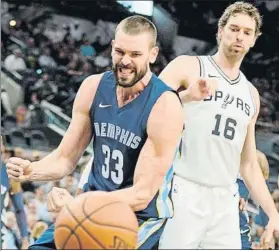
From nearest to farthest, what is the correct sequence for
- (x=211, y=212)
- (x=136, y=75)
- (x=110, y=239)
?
(x=110, y=239) → (x=136, y=75) → (x=211, y=212)

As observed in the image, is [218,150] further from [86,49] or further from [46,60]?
[46,60]

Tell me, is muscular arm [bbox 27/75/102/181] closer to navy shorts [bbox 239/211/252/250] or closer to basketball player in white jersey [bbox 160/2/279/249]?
basketball player in white jersey [bbox 160/2/279/249]

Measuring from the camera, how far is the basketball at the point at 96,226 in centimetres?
199

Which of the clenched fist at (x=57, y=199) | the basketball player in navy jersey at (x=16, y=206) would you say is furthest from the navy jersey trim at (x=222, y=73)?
the basketball player in navy jersey at (x=16, y=206)

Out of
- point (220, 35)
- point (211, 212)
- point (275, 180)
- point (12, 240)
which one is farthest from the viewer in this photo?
point (12, 240)

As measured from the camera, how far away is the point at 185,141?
2.96 metres

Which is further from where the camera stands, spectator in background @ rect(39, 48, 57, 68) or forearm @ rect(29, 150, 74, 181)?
spectator in background @ rect(39, 48, 57, 68)

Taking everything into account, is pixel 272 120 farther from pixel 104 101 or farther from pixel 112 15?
pixel 104 101

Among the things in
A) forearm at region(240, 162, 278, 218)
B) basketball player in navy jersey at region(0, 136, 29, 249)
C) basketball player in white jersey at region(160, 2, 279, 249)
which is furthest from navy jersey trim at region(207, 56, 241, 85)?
basketball player in navy jersey at region(0, 136, 29, 249)

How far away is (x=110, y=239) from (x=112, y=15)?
6.96 feet

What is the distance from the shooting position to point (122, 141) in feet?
8.20

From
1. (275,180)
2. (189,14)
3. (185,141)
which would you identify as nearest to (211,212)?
(185,141)

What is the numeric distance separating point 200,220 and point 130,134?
60cm

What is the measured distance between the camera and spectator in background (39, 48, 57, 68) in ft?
13.6
